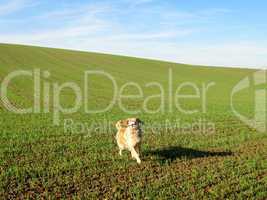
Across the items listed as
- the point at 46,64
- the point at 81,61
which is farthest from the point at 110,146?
the point at 81,61

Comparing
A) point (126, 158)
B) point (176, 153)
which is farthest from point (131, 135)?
point (176, 153)

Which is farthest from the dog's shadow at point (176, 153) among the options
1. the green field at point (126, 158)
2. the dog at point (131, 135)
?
the dog at point (131, 135)

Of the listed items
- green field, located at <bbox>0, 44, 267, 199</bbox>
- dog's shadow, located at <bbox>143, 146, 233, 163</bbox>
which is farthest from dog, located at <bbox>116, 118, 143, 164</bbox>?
dog's shadow, located at <bbox>143, 146, 233, 163</bbox>

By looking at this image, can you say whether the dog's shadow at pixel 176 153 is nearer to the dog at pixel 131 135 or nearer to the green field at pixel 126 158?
the green field at pixel 126 158

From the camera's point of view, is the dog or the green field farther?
the dog

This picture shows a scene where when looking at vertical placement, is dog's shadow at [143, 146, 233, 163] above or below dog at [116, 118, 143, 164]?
below

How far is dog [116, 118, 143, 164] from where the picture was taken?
14.3m

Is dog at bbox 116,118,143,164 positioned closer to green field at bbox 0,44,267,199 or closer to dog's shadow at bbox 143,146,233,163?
green field at bbox 0,44,267,199

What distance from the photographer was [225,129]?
24062 millimetres

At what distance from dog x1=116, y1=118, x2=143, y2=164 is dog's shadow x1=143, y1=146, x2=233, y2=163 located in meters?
1.06

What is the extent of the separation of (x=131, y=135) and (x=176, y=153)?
2.93 metres

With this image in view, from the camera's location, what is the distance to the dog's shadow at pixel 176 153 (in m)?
15.8

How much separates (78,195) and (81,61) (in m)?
72.5

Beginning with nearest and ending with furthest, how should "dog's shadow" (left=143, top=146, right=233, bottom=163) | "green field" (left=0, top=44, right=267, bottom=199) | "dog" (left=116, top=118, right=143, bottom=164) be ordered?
"green field" (left=0, top=44, right=267, bottom=199) → "dog" (left=116, top=118, right=143, bottom=164) → "dog's shadow" (left=143, top=146, right=233, bottom=163)
